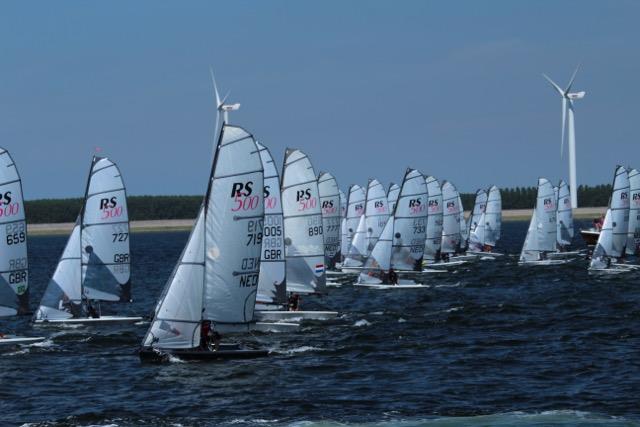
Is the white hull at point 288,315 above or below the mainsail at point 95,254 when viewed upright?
A: below

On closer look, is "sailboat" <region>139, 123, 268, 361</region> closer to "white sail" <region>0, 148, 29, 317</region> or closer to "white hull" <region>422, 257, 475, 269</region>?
"white sail" <region>0, 148, 29, 317</region>

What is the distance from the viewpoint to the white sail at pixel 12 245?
45656 millimetres

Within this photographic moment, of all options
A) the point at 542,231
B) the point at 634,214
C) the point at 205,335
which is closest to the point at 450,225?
the point at 542,231

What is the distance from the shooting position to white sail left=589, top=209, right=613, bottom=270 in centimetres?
7894

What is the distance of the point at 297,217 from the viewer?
187ft

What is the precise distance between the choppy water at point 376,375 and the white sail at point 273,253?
7.07 feet

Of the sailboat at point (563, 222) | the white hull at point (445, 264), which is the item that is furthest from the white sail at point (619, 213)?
the sailboat at point (563, 222)

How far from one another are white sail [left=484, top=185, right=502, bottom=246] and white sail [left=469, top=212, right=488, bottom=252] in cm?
18

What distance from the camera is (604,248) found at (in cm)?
7950

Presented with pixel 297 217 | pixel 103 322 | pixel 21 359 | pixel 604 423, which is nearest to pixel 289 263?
pixel 297 217

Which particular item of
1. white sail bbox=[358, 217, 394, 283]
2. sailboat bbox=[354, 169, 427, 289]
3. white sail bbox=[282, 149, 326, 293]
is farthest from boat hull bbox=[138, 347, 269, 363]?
sailboat bbox=[354, 169, 427, 289]

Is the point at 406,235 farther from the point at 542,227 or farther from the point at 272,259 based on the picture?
the point at 542,227

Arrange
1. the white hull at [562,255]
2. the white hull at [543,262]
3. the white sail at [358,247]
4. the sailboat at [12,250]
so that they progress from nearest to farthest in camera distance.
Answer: the sailboat at [12,250]
the white sail at [358,247]
the white hull at [543,262]
the white hull at [562,255]

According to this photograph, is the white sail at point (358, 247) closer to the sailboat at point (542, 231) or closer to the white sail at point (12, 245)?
the sailboat at point (542, 231)
